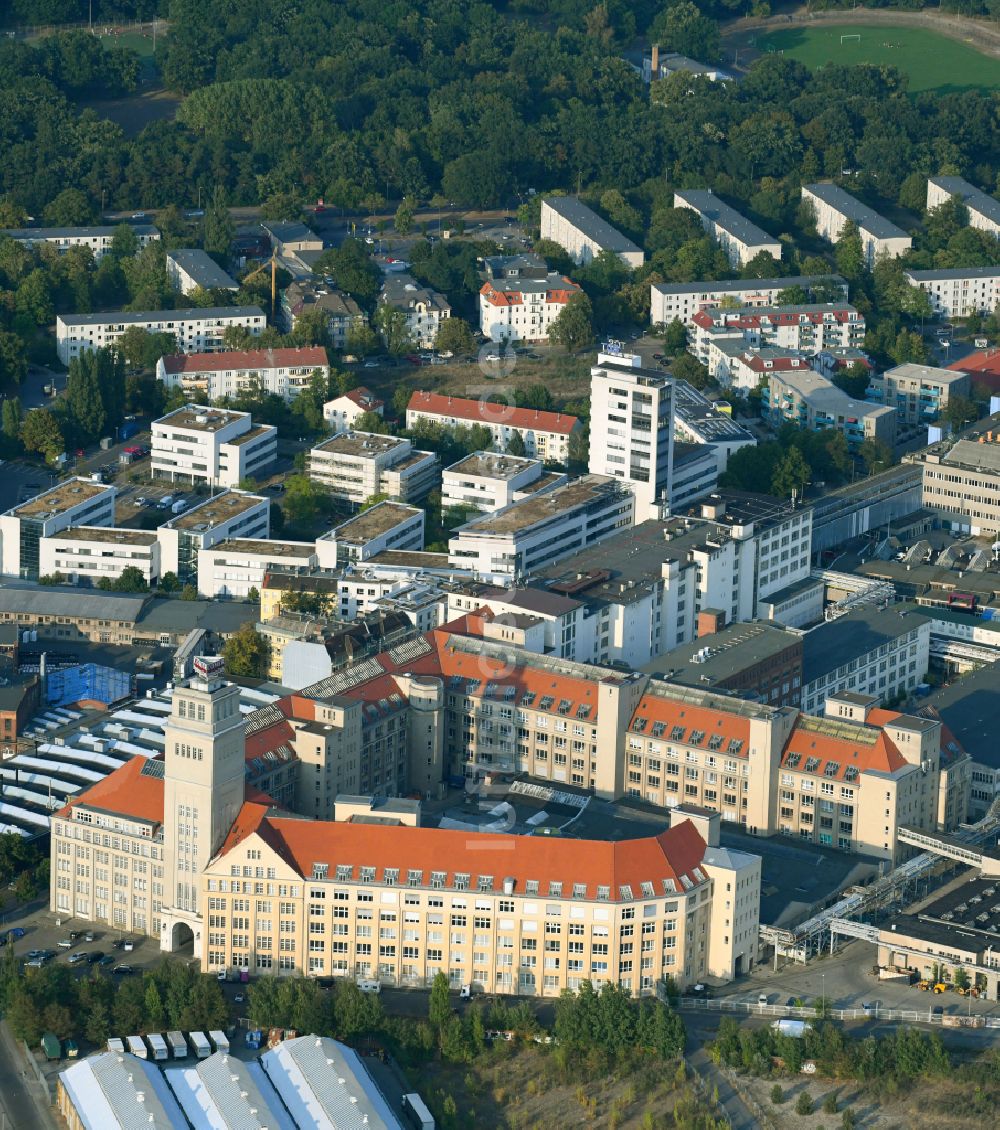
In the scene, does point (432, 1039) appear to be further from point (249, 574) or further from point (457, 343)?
point (457, 343)

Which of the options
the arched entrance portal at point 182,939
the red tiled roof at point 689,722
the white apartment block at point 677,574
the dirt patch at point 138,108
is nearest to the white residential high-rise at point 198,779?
the arched entrance portal at point 182,939

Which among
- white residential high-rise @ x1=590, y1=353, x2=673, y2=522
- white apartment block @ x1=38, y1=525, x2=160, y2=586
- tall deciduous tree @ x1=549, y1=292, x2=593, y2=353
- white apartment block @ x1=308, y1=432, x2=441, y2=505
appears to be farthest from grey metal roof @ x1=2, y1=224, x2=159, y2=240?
white residential high-rise @ x1=590, y1=353, x2=673, y2=522

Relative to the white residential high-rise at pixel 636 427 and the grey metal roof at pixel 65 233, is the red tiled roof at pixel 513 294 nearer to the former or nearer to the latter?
the grey metal roof at pixel 65 233

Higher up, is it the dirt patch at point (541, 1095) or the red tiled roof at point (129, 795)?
the red tiled roof at point (129, 795)

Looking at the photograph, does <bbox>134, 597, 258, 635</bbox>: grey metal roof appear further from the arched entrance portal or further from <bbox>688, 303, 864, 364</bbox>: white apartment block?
<bbox>688, 303, 864, 364</bbox>: white apartment block

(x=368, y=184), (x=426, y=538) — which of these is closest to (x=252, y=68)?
(x=368, y=184)

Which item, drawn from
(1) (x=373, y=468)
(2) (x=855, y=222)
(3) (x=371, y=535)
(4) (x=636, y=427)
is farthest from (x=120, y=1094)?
(2) (x=855, y=222)
